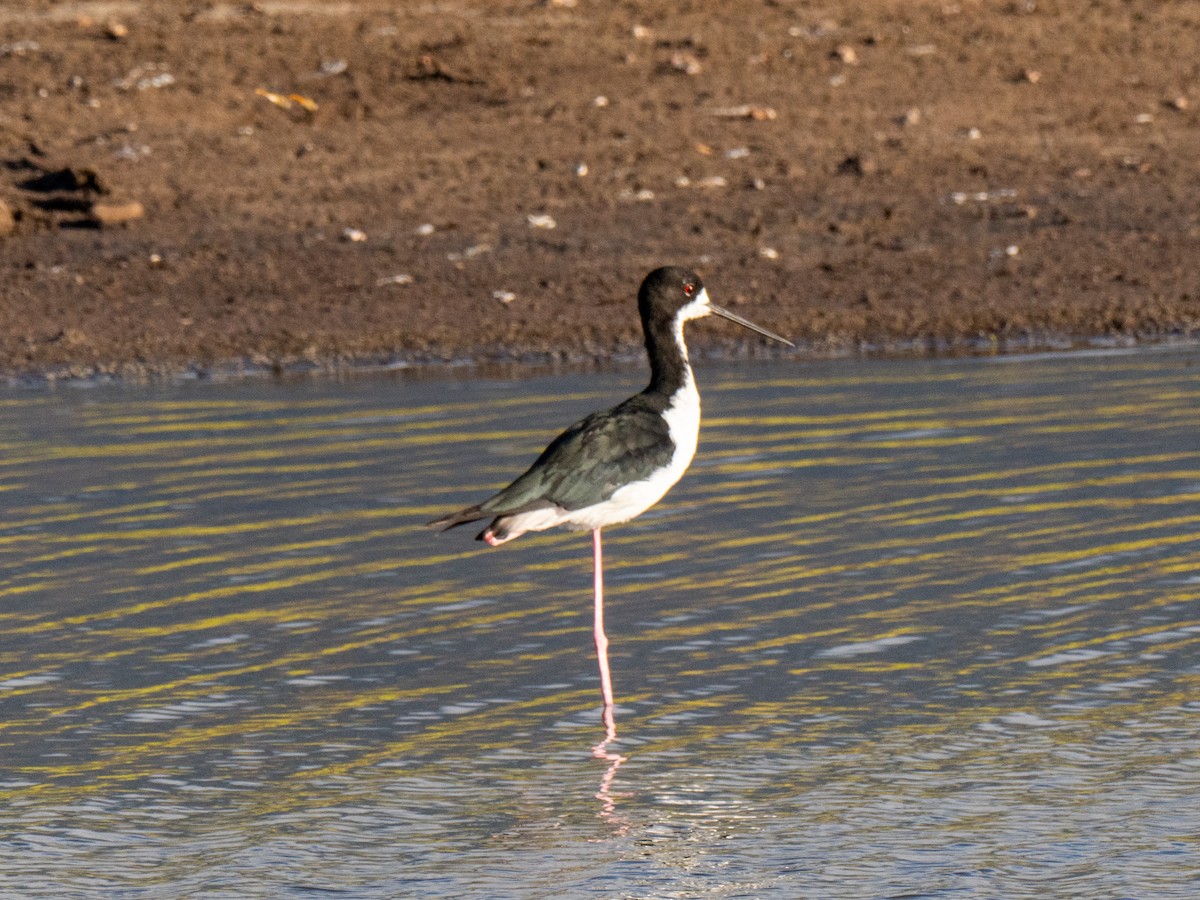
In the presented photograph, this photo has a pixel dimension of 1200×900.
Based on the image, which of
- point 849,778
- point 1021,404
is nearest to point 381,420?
point 1021,404

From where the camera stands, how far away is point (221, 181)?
60.0 feet

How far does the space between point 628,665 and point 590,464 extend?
0.64 m

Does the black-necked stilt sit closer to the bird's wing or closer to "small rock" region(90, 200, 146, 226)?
the bird's wing

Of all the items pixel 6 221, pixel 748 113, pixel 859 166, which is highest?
pixel 748 113

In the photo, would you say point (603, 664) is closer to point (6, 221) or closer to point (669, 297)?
point (669, 297)

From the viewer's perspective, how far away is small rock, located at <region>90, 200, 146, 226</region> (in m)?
17.5

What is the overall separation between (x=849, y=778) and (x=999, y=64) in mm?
14897

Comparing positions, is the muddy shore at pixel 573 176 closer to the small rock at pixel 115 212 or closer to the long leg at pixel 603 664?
the small rock at pixel 115 212

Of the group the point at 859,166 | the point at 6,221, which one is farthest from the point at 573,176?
the point at 6,221

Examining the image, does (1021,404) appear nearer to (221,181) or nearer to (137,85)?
(221,181)

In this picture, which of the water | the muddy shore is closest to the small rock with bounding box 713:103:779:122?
the muddy shore

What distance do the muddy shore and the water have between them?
342 cm

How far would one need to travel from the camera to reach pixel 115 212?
692 inches

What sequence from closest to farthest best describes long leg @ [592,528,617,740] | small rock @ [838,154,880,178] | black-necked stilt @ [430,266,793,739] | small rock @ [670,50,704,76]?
1. long leg @ [592,528,617,740]
2. black-necked stilt @ [430,266,793,739]
3. small rock @ [838,154,880,178]
4. small rock @ [670,50,704,76]
